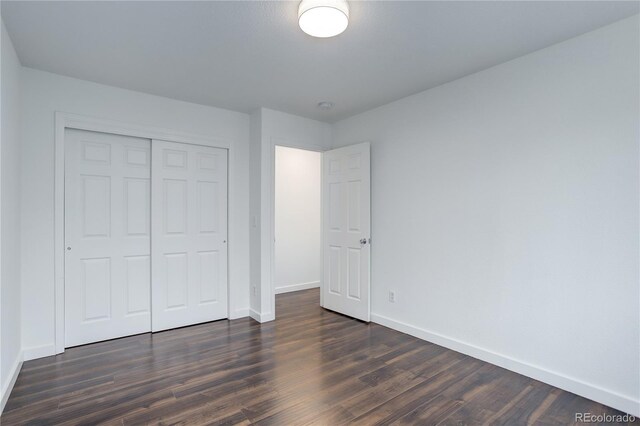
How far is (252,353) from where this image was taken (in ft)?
9.68

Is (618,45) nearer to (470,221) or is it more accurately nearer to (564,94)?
(564,94)

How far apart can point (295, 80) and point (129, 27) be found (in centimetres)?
134

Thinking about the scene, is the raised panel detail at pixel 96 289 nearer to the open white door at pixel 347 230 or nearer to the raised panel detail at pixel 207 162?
the raised panel detail at pixel 207 162

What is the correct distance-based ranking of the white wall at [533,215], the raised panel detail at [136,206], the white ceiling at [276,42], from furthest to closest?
1. the raised panel detail at [136,206]
2. the white wall at [533,215]
3. the white ceiling at [276,42]

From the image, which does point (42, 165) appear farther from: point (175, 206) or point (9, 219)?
point (175, 206)

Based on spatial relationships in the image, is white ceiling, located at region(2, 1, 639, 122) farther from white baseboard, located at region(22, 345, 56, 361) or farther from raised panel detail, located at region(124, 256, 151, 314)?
white baseboard, located at region(22, 345, 56, 361)

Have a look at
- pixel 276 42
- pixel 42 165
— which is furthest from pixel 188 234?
pixel 276 42

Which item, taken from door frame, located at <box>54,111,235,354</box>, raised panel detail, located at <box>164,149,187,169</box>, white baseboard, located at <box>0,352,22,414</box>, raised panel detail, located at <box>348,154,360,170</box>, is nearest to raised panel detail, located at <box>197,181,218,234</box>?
raised panel detail, located at <box>164,149,187,169</box>

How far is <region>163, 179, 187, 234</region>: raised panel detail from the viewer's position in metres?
3.57

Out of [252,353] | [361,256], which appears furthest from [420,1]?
[252,353]

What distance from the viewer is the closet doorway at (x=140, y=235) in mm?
3104

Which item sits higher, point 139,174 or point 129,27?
point 129,27

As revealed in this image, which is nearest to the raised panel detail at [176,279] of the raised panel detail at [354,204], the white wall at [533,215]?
the raised panel detail at [354,204]

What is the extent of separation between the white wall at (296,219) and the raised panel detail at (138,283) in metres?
2.10
